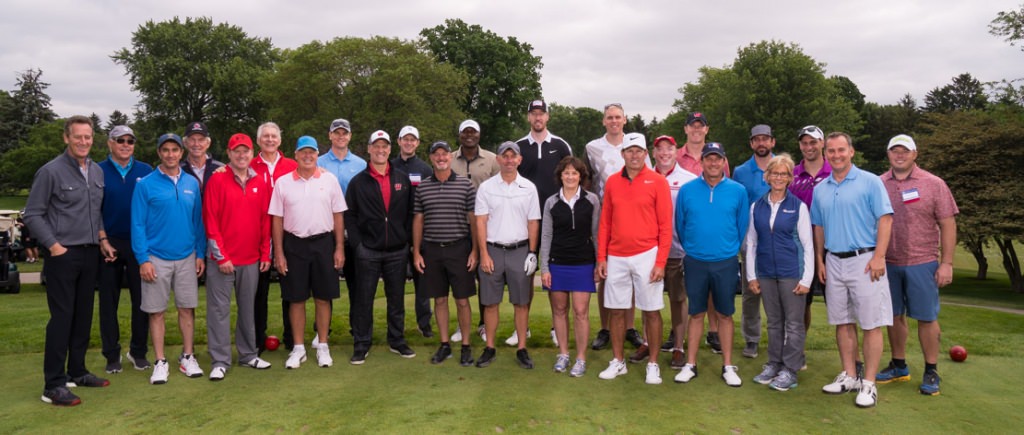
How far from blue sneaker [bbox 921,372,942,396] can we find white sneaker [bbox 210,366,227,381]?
6.56 meters

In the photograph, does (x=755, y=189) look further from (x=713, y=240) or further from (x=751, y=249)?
(x=713, y=240)

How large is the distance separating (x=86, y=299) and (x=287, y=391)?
2170mm

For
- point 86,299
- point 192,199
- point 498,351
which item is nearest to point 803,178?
point 498,351

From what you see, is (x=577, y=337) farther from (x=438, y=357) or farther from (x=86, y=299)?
(x=86, y=299)

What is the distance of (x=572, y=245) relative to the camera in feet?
20.9

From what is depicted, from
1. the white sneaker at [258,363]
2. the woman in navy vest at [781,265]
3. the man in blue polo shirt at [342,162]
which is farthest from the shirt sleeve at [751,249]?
the white sneaker at [258,363]

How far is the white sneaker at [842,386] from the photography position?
5828mm

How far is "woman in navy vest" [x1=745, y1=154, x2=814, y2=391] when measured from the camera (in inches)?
234

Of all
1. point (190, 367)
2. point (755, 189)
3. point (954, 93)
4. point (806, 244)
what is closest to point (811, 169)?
point (755, 189)

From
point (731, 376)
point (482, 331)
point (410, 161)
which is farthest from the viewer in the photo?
point (482, 331)

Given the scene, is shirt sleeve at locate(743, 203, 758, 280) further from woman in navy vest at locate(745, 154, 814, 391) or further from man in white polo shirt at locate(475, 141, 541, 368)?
man in white polo shirt at locate(475, 141, 541, 368)

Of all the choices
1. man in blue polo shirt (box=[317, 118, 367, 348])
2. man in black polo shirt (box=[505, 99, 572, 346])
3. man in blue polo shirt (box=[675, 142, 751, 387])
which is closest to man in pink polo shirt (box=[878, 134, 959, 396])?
man in blue polo shirt (box=[675, 142, 751, 387])

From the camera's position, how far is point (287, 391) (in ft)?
18.8

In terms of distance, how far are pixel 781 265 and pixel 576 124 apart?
343 ft
